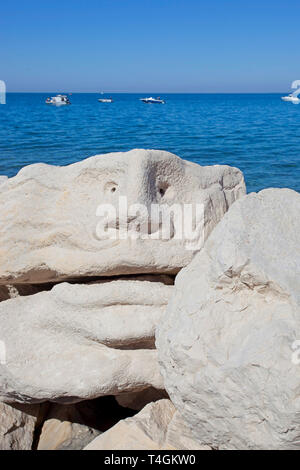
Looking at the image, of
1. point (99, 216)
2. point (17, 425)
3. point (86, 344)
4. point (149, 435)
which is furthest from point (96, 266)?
point (17, 425)

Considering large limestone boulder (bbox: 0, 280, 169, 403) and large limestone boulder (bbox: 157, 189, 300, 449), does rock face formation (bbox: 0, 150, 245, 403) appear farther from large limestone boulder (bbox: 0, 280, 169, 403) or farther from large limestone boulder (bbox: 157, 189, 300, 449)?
large limestone boulder (bbox: 157, 189, 300, 449)

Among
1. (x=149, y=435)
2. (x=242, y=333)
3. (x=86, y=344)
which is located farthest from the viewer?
(x=86, y=344)

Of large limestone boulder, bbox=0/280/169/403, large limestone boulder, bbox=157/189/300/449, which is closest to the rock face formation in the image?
large limestone boulder, bbox=0/280/169/403

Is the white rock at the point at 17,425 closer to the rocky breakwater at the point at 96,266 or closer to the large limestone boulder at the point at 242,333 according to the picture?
the rocky breakwater at the point at 96,266

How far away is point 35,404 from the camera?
8.80 ft

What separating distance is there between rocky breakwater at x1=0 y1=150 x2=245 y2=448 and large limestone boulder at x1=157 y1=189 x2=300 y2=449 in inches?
13.8

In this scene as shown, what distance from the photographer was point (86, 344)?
2373mm

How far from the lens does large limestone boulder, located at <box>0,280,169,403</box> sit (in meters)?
2.29

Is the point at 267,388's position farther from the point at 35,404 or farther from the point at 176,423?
the point at 35,404

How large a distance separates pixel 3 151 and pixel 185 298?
40.7 feet

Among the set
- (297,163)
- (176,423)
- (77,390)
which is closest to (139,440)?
(176,423)

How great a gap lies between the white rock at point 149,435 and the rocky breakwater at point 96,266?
176 millimetres

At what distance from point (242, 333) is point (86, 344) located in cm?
93

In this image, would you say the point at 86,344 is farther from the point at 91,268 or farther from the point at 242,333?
the point at 242,333
